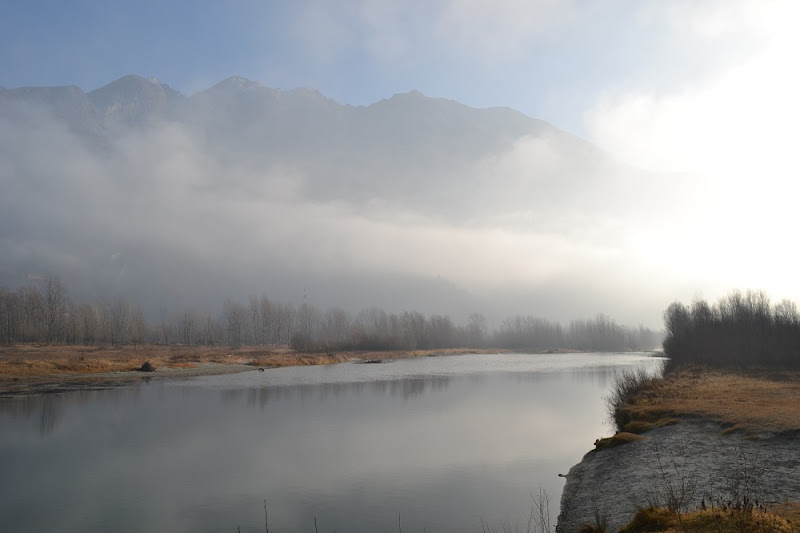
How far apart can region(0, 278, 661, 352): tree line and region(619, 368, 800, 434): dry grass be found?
92.8 metres

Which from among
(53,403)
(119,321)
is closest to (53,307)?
(119,321)

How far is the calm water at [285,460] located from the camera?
1330 centimetres

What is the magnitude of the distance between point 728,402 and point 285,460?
19.0m

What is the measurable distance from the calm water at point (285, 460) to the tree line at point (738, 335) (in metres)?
21.0

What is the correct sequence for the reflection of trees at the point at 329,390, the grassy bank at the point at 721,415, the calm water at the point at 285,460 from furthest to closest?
the reflection of trees at the point at 329,390 → the calm water at the point at 285,460 → the grassy bank at the point at 721,415

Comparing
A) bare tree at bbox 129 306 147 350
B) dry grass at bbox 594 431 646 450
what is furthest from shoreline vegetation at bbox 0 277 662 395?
dry grass at bbox 594 431 646 450

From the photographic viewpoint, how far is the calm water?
13297 mm

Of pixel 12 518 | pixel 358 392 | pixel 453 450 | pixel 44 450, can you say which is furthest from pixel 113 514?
pixel 358 392

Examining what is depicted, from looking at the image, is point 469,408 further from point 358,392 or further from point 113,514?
point 113,514

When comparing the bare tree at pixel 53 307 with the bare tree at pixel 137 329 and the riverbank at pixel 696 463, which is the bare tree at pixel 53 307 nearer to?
the bare tree at pixel 137 329

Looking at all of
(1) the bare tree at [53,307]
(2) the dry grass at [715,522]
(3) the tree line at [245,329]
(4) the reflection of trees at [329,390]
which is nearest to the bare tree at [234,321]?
(3) the tree line at [245,329]

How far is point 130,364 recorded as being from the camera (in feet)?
204

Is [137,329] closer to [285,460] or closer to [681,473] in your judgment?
[285,460]

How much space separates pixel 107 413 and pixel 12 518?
754 inches
